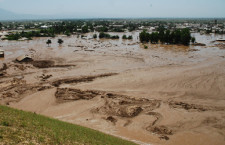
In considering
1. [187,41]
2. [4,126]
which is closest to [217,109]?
[4,126]

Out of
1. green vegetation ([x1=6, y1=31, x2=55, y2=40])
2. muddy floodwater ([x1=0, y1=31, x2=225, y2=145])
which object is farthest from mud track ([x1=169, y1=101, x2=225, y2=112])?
green vegetation ([x1=6, y1=31, x2=55, y2=40])

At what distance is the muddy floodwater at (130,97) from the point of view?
57.2 ft

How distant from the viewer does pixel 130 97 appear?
23.3 m

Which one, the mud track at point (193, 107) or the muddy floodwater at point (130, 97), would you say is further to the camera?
the mud track at point (193, 107)

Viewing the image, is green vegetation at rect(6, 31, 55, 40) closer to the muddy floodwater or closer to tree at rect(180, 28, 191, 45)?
the muddy floodwater

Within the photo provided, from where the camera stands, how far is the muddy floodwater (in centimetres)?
1742

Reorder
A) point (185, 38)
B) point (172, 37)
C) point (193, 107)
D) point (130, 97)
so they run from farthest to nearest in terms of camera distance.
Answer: point (172, 37) < point (185, 38) < point (130, 97) < point (193, 107)

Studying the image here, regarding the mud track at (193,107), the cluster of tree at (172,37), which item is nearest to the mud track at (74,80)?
the mud track at (193,107)

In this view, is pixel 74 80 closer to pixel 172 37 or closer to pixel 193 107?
pixel 193 107

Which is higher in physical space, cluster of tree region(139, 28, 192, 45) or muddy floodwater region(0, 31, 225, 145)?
cluster of tree region(139, 28, 192, 45)

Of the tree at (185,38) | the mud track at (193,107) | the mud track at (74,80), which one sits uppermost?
the tree at (185,38)

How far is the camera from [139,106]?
2112 cm

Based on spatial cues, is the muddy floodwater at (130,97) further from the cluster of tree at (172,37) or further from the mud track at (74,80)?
the cluster of tree at (172,37)

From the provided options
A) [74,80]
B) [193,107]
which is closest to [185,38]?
[193,107]
